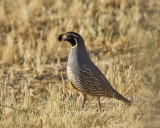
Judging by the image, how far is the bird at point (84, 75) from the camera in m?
6.30

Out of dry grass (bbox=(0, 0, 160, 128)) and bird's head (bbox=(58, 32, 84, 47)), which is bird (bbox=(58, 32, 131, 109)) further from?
dry grass (bbox=(0, 0, 160, 128))

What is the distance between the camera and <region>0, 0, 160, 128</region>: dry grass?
18.7 feet

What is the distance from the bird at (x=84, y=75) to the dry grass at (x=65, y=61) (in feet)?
0.85

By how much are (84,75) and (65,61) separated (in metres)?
3.28

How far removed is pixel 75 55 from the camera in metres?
6.39

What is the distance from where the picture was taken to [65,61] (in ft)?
31.5

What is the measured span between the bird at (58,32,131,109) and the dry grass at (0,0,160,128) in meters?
0.26

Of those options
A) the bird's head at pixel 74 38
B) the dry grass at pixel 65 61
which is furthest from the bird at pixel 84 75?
the dry grass at pixel 65 61

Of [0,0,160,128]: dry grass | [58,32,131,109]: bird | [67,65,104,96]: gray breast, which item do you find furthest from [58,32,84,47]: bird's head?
[0,0,160,128]: dry grass

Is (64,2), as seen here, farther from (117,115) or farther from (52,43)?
(117,115)

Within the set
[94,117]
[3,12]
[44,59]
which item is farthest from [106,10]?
[94,117]

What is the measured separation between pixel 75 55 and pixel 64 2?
6.74m

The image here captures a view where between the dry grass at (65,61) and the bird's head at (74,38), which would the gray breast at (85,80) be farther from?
the bird's head at (74,38)

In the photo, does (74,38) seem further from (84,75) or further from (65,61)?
(65,61)
